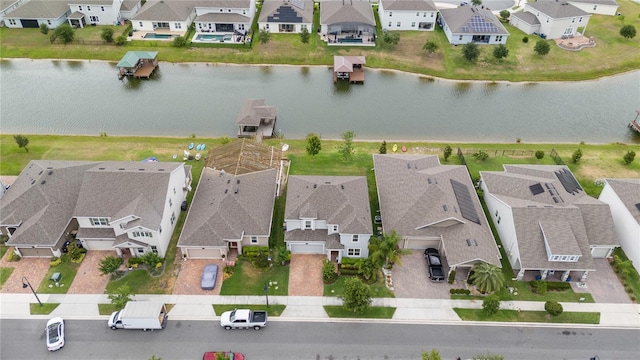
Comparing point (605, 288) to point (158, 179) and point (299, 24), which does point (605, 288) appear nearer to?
point (158, 179)

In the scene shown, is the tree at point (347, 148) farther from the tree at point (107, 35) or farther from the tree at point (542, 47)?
the tree at point (107, 35)

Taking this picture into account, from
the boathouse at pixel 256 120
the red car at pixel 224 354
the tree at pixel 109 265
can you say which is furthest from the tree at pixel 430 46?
the red car at pixel 224 354

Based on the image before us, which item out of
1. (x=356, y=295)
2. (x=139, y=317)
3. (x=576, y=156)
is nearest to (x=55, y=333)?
(x=139, y=317)

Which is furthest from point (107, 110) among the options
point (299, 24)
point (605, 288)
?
point (605, 288)

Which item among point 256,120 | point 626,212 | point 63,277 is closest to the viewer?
point 63,277

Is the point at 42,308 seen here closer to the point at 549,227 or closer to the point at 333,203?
the point at 333,203

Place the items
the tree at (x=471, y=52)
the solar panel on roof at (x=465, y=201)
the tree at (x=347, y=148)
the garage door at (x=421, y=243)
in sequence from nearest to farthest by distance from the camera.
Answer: the garage door at (x=421, y=243) < the solar panel on roof at (x=465, y=201) < the tree at (x=347, y=148) < the tree at (x=471, y=52)

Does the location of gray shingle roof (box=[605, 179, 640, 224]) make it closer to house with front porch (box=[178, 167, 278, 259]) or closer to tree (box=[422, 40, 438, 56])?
house with front porch (box=[178, 167, 278, 259])
